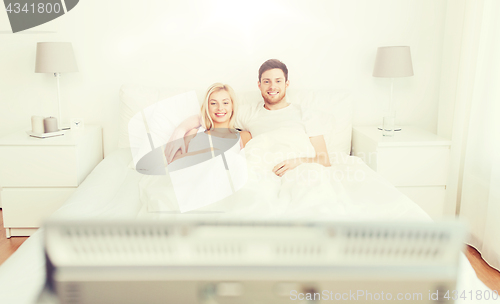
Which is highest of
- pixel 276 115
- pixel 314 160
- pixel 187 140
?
pixel 276 115

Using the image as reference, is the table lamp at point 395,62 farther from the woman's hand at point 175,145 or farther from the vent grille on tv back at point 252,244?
the vent grille on tv back at point 252,244

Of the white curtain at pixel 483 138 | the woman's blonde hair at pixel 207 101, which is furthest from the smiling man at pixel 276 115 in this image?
the white curtain at pixel 483 138

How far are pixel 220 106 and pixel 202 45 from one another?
71cm

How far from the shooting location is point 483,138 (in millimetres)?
2262

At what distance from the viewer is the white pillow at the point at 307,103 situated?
2.55 metres

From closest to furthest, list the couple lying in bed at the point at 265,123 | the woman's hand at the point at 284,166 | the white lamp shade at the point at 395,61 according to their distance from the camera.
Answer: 1. the woman's hand at the point at 284,166
2. the couple lying in bed at the point at 265,123
3. the white lamp shade at the point at 395,61

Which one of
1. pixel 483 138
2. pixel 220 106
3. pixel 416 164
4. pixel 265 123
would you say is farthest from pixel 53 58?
pixel 483 138

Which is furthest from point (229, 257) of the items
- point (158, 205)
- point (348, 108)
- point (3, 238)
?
point (3, 238)

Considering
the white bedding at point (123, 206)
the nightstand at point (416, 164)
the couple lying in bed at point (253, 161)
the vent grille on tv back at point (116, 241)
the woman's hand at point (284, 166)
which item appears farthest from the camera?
the nightstand at point (416, 164)

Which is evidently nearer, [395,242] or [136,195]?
[395,242]

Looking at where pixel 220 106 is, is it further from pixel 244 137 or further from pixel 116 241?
pixel 116 241

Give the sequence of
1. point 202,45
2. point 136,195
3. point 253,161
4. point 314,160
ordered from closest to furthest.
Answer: point 136,195 → point 253,161 → point 314,160 → point 202,45

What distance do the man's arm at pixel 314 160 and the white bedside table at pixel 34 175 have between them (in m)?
1.26

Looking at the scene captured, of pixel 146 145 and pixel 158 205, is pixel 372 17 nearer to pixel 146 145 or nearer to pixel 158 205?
pixel 146 145
